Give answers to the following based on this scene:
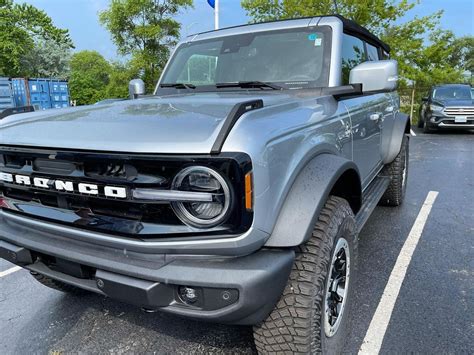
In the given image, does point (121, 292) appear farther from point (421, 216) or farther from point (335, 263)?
point (421, 216)

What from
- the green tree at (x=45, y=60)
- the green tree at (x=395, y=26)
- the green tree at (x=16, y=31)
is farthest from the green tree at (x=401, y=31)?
the green tree at (x=45, y=60)

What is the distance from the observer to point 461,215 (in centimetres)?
462

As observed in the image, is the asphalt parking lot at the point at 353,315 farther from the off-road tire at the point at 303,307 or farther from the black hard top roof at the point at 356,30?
the black hard top roof at the point at 356,30

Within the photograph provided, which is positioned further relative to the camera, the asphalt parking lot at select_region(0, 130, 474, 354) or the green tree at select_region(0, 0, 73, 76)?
the green tree at select_region(0, 0, 73, 76)

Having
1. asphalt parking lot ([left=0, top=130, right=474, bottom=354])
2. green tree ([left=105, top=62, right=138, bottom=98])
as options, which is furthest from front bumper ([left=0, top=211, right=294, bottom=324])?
green tree ([left=105, top=62, right=138, bottom=98])

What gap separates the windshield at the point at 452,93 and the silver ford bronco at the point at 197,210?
13.0 metres

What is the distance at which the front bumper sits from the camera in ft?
5.05

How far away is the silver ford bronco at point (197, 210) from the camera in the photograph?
5.13 feet

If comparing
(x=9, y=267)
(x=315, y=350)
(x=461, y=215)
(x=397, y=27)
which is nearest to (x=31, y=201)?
(x=315, y=350)

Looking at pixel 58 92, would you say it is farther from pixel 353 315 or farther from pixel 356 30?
pixel 353 315

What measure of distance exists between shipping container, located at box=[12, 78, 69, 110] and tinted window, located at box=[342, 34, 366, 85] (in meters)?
17.3

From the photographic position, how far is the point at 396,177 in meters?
4.56

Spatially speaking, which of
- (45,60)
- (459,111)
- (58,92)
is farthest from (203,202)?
(45,60)

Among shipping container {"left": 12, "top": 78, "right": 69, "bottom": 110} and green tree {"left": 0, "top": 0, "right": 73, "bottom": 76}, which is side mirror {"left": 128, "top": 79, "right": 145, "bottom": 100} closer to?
shipping container {"left": 12, "top": 78, "right": 69, "bottom": 110}
